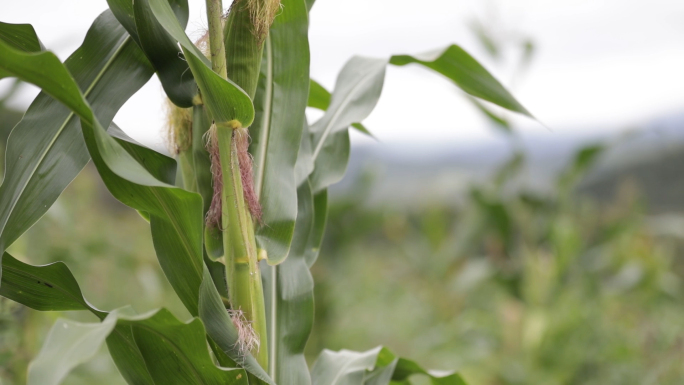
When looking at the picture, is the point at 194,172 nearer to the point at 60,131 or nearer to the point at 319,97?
the point at 60,131

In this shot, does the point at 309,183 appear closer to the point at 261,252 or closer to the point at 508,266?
the point at 261,252

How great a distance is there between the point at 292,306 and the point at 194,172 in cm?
15

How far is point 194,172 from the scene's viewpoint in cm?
42

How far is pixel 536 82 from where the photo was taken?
3.42 metres

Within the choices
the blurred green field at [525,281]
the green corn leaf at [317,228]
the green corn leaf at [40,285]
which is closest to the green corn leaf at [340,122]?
the green corn leaf at [317,228]

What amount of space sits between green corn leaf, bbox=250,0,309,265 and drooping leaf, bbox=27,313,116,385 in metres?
0.16

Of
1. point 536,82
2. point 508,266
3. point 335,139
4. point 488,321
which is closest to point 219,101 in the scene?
point 335,139

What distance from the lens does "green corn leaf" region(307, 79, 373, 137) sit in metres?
0.59

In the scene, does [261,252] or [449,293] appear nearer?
[261,252]

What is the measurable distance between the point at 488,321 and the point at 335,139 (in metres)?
1.72

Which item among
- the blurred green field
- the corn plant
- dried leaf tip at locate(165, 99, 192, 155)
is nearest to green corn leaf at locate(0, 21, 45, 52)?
the corn plant

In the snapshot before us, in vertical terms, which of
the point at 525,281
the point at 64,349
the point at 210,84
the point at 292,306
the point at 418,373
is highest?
the point at 210,84

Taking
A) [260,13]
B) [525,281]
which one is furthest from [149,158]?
[525,281]

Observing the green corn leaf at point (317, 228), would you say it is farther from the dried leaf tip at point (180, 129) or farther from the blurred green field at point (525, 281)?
the blurred green field at point (525, 281)
